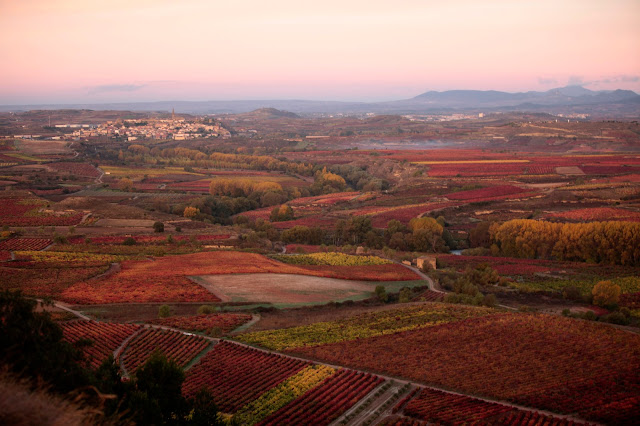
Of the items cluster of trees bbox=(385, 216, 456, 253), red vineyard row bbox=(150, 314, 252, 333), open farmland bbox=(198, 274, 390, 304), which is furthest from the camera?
cluster of trees bbox=(385, 216, 456, 253)

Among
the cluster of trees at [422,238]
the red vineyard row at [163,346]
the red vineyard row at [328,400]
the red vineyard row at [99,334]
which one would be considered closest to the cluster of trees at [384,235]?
the cluster of trees at [422,238]

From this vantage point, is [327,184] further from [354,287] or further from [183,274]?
[183,274]

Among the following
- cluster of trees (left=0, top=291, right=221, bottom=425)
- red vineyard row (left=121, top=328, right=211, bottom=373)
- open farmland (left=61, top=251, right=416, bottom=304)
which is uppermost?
cluster of trees (left=0, top=291, right=221, bottom=425)

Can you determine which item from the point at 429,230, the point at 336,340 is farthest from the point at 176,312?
the point at 429,230

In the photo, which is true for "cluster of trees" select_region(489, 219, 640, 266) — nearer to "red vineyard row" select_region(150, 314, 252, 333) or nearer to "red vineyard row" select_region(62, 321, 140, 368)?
"red vineyard row" select_region(150, 314, 252, 333)

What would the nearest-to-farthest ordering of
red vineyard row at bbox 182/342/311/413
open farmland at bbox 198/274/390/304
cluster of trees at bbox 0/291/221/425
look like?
cluster of trees at bbox 0/291/221/425 → red vineyard row at bbox 182/342/311/413 → open farmland at bbox 198/274/390/304

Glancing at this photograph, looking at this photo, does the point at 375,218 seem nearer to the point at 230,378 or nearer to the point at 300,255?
the point at 300,255

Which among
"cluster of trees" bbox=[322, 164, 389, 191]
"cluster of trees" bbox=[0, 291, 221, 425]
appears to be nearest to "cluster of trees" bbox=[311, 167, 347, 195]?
"cluster of trees" bbox=[322, 164, 389, 191]
